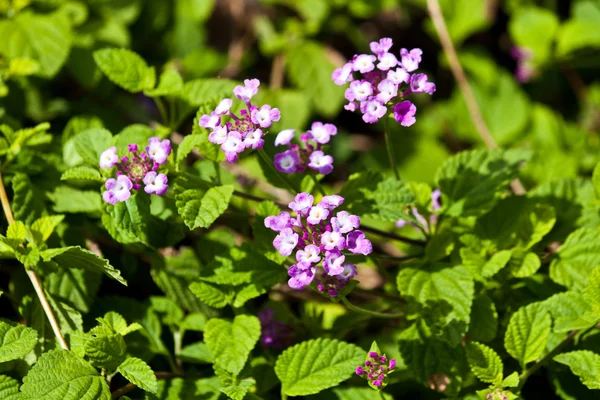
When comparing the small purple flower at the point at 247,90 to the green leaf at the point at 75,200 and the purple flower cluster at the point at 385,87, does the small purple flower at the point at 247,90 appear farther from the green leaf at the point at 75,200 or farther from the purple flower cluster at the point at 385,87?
the green leaf at the point at 75,200

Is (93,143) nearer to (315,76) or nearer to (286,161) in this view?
(286,161)

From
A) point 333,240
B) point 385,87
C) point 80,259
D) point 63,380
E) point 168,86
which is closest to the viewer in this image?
point 333,240

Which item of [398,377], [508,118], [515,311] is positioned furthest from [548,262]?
[508,118]

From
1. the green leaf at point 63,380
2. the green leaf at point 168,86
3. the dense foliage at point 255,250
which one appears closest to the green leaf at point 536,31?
the dense foliage at point 255,250

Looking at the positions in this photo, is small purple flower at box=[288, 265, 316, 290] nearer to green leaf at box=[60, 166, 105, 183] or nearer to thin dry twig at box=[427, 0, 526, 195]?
green leaf at box=[60, 166, 105, 183]

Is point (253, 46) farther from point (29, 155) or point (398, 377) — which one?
point (398, 377)

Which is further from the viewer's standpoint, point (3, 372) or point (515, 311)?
point (515, 311)

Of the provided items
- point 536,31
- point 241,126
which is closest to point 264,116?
point 241,126
